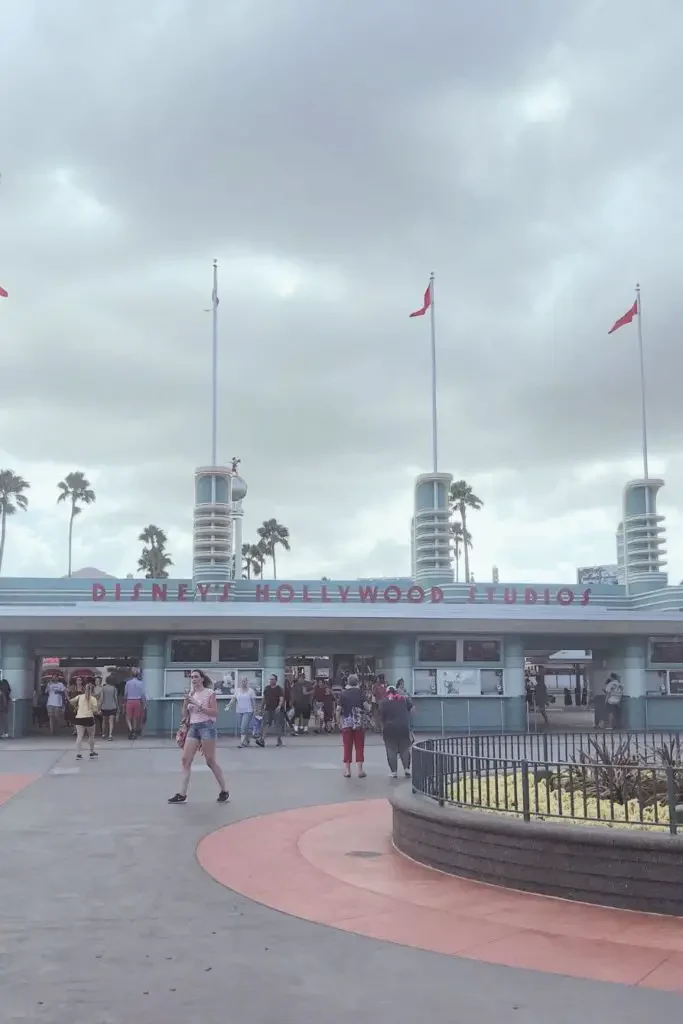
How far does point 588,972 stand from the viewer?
6148 mm

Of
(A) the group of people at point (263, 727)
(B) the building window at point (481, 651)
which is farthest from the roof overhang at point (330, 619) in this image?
(A) the group of people at point (263, 727)

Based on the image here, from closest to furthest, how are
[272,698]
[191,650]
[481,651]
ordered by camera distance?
[272,698] → [191,650] → [481,651]

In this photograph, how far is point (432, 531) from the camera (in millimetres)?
36000

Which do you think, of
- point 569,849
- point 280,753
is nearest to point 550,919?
point 569,849

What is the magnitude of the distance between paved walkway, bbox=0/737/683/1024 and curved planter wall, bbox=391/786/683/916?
0.39 metres

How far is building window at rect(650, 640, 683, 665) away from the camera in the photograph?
1107 inches

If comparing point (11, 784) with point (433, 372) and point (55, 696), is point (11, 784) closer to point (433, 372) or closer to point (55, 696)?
point (55, 696)

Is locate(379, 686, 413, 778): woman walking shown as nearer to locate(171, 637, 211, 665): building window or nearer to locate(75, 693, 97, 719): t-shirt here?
locate(75, 693, 97, 719): t-shirt

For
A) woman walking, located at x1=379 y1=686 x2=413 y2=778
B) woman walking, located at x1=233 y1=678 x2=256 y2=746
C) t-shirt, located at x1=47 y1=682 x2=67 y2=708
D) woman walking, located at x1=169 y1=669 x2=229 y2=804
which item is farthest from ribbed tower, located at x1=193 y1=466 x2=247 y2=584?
woman walking, located at x1=169 y1=669 x2=229 y2=804

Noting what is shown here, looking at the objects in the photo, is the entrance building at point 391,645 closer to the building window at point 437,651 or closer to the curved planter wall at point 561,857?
the building window at point 437,651

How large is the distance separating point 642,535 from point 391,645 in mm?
14062

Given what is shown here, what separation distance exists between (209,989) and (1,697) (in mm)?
19675

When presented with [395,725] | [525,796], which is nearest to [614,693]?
[395,725]

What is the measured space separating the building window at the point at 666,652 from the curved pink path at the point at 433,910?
62.7 ft
